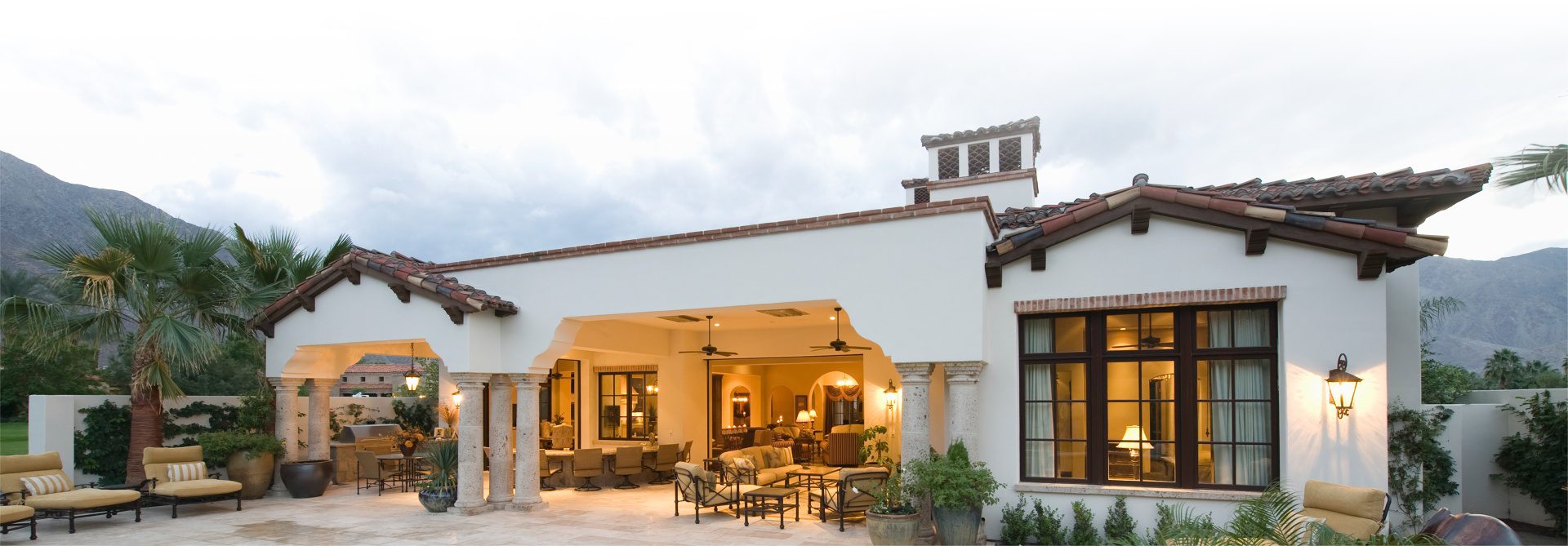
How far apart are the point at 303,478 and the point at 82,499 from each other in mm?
3164

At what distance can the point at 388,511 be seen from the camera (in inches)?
452

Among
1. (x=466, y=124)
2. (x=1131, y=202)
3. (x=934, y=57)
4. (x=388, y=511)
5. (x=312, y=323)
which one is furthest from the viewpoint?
(x=466, y=124)

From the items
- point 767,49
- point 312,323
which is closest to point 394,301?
point 312,323

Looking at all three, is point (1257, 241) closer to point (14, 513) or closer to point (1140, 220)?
point (1140, 220)

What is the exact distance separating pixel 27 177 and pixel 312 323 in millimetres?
79499

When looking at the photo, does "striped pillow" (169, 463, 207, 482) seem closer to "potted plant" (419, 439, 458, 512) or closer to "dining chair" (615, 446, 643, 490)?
"potted plant" (419, 439, 458, 512)

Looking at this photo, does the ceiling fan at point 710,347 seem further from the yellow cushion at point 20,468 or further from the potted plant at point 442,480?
the yellow cushion at point 20,468

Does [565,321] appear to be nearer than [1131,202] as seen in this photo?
No

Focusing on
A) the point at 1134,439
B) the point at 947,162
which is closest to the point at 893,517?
the point at 1134,439

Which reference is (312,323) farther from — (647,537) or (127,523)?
(647,537)

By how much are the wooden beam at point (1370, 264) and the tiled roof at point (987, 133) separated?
8.04 metres

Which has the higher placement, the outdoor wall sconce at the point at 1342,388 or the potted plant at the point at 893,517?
the outdoor wall sconce at the point at 1342,388

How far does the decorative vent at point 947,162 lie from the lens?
52.1 feet

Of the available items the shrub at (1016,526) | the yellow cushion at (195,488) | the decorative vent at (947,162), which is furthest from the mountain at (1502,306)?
the yellow cushion at (195,488)
